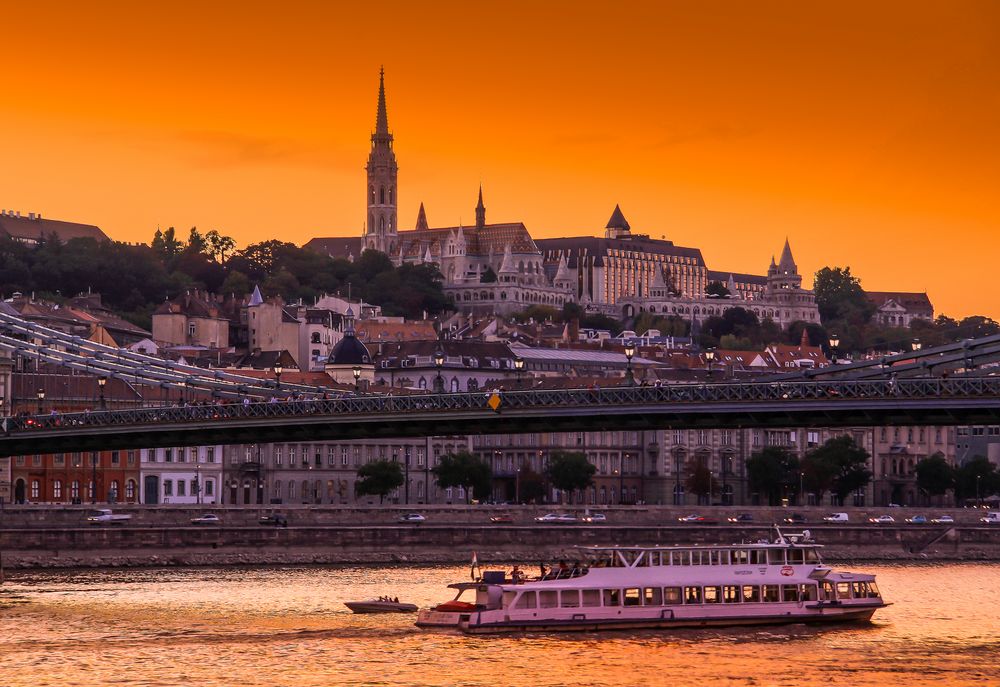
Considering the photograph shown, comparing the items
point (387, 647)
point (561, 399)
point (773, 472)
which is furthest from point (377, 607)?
point (773, 472)

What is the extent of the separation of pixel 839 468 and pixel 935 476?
6.59m

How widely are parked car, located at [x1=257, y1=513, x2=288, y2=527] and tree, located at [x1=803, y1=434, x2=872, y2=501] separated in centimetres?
4761

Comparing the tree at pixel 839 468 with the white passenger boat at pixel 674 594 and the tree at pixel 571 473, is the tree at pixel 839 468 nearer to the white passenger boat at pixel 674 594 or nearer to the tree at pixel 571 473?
the tree at pixel 571 473

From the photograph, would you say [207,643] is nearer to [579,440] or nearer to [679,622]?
[679,622]

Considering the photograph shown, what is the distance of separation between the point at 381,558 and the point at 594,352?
109189 millimetres

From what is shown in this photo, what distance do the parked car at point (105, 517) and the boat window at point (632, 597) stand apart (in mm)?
31490

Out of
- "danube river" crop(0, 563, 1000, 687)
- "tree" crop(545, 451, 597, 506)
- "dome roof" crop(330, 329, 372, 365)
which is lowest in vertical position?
"danube river" crop(0, 563, 1000, 687)

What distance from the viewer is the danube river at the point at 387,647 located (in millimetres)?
54719

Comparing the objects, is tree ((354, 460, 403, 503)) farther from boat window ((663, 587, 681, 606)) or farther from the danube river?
boat window ((663, 587, 681, 606))

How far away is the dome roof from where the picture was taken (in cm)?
14950

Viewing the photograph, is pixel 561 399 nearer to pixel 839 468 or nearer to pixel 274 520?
pixel 274 520

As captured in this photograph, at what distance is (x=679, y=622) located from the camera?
64.0 meters

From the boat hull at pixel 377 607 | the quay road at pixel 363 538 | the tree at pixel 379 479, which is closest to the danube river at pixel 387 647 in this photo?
the boat hull at pixel 377 607

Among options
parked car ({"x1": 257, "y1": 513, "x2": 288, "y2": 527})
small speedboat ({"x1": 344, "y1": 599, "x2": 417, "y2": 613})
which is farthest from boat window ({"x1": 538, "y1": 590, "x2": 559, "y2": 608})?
parked car ({"x1": 257, "y1": 513, "x2": 288, "y2": 527})
